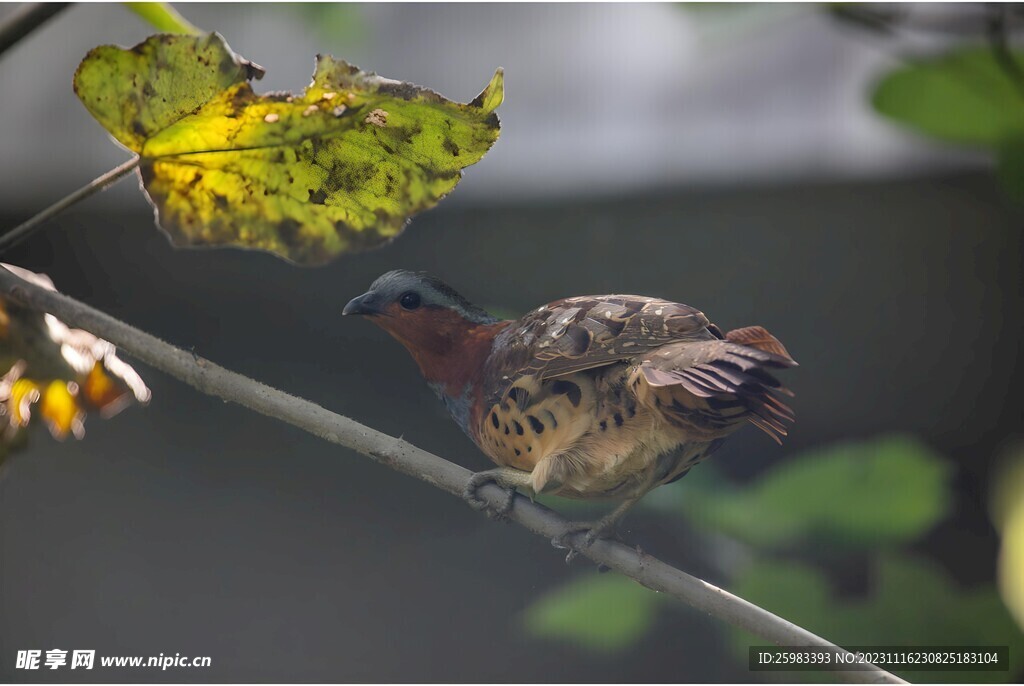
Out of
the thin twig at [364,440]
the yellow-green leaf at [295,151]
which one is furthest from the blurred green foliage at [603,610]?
the yellow-green leaf at [295,151]

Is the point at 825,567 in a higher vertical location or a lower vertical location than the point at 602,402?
lower

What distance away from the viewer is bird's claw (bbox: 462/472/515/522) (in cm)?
46

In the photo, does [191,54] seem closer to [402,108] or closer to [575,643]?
[402,108]

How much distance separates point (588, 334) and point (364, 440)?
0.14 metres

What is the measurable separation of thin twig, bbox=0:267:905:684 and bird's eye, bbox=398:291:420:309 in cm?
10

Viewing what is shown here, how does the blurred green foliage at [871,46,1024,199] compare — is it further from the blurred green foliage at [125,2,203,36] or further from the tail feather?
the blurred green foliage at [125,2,203,36]

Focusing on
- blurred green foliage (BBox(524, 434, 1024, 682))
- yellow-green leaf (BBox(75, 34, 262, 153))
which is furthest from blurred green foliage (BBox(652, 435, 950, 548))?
yellow-green leaf (BBox(75, 34, 262, 153))

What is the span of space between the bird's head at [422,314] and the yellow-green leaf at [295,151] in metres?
0.15

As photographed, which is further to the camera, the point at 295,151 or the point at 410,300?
the point at 410,300

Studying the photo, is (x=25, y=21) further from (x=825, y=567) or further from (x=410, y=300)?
(x=825, y=567)

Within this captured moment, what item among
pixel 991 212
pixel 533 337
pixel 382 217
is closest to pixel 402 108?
pixel 382 217

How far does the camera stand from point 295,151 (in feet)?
1.10

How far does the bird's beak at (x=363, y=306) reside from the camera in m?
0.49

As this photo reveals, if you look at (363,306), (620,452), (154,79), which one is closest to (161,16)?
(154,79)
